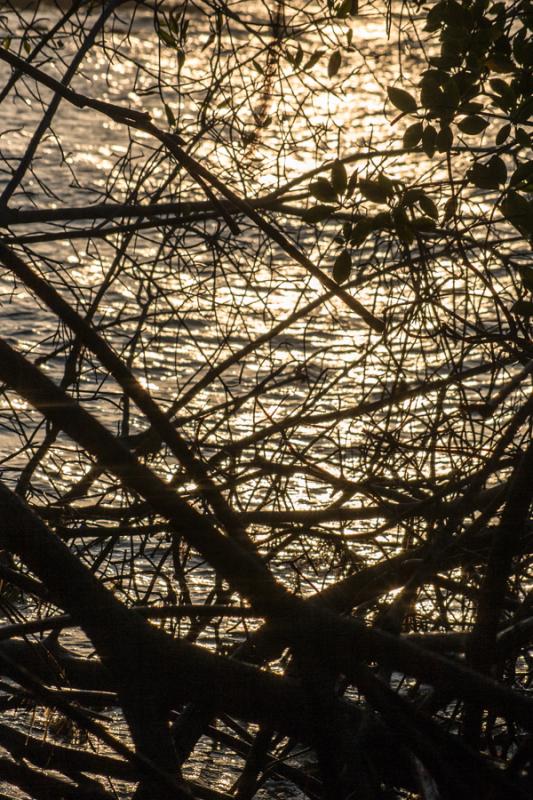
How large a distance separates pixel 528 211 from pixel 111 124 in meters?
11.3

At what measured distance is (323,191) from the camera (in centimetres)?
252

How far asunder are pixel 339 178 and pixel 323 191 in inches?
2.1

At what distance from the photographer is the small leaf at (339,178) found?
247 centimetres

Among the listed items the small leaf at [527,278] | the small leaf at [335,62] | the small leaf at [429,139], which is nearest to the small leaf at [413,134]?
the small leaf at [429,139]

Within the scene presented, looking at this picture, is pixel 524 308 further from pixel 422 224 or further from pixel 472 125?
pixel 472 125

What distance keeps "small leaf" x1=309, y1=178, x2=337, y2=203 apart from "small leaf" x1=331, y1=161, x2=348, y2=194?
0.04 ft

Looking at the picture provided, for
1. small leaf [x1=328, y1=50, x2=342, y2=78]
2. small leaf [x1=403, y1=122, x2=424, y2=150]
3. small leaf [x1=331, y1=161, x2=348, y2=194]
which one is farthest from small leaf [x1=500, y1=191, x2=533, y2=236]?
small leaf [x1=328, y1=50, x2=342, y2=78]

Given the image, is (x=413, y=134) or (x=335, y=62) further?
(x=335, y=62)

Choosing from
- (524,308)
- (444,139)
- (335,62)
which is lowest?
(524,308)

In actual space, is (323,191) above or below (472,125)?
below

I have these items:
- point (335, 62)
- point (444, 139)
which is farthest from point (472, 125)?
point (335, 62)

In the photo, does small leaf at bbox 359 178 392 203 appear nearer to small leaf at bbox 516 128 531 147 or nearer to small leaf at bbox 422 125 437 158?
small leaf at bbox 422 125 437 158

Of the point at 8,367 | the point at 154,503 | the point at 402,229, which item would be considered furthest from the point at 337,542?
the point at 8,367

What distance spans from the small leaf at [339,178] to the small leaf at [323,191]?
0.01 m
